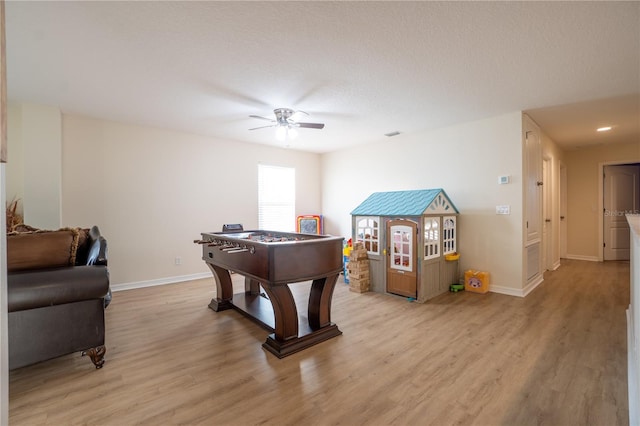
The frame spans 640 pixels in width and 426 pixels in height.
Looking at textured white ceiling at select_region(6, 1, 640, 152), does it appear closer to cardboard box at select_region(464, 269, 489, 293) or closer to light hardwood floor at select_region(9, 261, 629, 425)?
cardboard box at select_region(464, 269, 489, 293)

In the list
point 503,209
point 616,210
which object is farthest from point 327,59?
point 616,210

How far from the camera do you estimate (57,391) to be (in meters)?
1.94

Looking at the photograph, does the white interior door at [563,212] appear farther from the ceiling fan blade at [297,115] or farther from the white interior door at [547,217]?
the ceiling fan blade at [297,115]

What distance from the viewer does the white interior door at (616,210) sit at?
20.3 ft

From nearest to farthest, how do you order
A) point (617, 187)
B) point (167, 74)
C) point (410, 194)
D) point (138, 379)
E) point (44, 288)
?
point (44, 288) → point (138, 379) → point (167, 74) → point (410, 194) → point (617, 187)

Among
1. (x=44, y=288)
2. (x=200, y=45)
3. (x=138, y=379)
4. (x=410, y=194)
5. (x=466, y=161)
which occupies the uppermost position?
(x=200, y=45)

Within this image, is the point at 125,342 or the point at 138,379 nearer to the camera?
the point at 138,379

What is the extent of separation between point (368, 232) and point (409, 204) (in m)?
0.76

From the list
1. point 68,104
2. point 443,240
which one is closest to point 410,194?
point 443,240

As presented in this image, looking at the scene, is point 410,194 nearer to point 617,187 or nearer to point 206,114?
point 206,114

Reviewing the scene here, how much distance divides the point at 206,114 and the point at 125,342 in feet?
9.57

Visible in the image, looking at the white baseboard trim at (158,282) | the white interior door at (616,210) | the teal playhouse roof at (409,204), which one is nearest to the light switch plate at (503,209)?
the teal playhouse roof at (409,204)

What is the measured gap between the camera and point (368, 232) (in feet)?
14.5

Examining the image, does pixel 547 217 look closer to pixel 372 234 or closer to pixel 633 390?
pixel 372 234
